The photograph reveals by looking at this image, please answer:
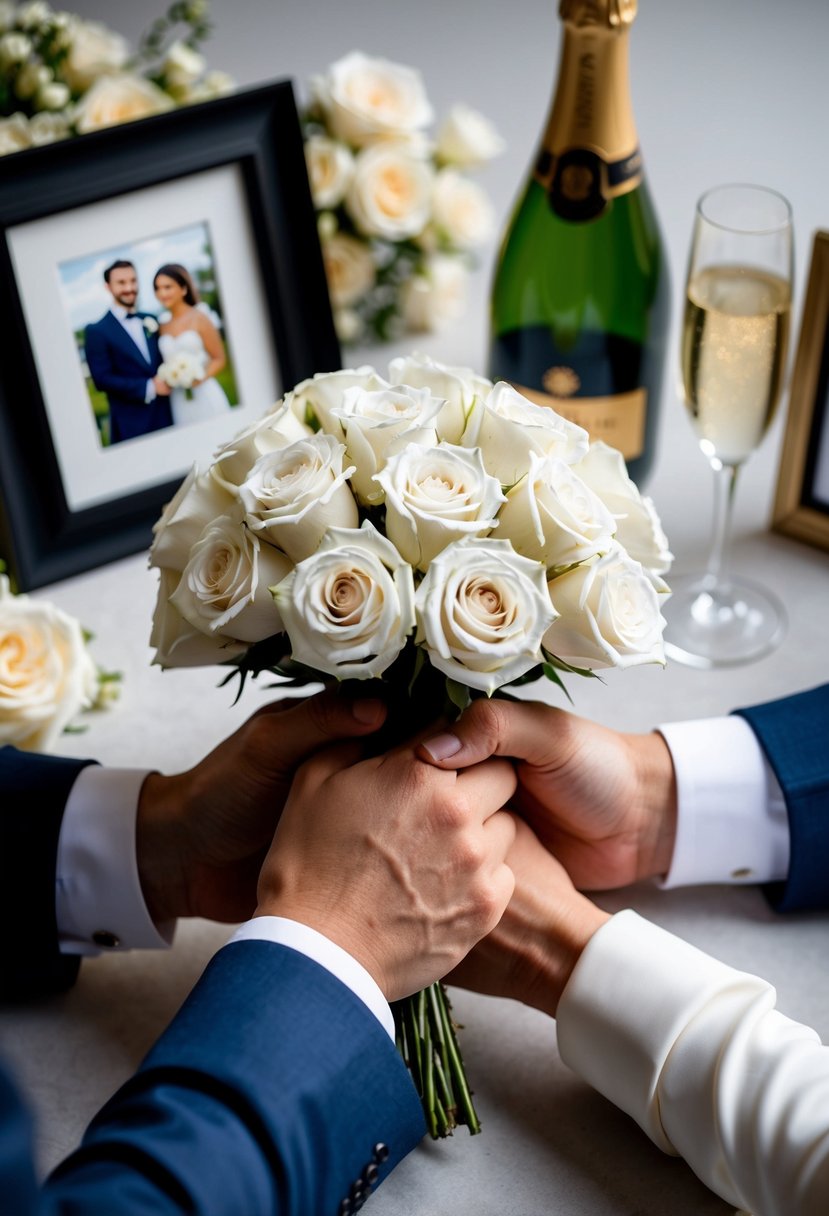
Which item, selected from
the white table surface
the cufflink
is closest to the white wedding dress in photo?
the white table surface

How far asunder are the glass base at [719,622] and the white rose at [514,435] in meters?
0.45

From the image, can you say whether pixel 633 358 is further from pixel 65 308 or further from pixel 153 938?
pixel 153 938

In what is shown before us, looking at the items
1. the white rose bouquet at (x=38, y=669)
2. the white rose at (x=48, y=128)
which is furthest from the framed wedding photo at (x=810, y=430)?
the white rose at (x=48, y=128)

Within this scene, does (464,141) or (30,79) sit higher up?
(30,79)

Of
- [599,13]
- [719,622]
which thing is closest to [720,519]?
[719,622]

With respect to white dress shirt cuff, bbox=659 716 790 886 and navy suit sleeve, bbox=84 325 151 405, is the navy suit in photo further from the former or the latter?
white dress shirt cuff, bbox=659 716 790 886

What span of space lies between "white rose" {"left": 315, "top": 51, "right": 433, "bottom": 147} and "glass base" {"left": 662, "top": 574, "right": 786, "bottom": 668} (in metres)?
0.68

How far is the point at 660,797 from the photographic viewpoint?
1.08 metres

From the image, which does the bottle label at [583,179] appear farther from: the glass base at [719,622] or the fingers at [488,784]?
the fingers at [488,784]

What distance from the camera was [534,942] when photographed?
0.97 m

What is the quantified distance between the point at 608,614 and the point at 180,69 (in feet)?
3.68

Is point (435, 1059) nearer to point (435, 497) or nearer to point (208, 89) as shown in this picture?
point (435, 497)

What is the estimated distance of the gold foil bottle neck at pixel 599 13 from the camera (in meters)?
1.29

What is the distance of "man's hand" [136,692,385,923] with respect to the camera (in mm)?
984
